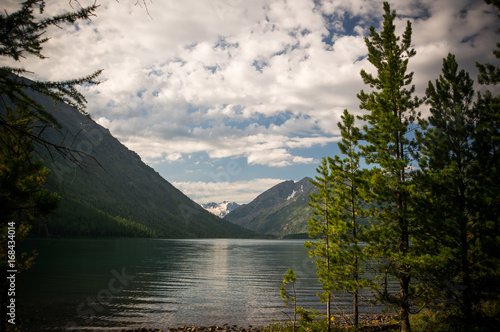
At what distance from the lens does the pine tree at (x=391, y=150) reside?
14281 mm

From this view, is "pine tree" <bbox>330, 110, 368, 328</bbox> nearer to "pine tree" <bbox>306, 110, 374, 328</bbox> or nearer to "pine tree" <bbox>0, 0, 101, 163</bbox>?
"pine tree" <bbox>306, 110, 374, 328</bbox>

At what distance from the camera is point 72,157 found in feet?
18.4

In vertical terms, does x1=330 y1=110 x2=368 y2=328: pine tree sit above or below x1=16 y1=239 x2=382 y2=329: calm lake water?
above

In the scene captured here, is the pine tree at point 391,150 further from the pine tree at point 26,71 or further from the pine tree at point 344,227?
the pine tree at point 26,71

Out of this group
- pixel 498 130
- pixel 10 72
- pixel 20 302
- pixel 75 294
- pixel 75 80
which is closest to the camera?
pixel 10 72

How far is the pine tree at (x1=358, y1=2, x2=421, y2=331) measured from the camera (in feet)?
46.9

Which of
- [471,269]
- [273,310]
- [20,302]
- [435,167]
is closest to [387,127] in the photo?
[435,167]

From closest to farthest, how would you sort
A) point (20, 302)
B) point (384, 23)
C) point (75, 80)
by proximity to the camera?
point (75, 80)
point (384, 23)
point (20, 302)

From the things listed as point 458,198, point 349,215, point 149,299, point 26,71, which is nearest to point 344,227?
point 349,215

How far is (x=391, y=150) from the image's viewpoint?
51.2 feet

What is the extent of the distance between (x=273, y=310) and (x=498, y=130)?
90.0 feet

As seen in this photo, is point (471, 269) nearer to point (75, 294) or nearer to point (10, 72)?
point (10, 72)

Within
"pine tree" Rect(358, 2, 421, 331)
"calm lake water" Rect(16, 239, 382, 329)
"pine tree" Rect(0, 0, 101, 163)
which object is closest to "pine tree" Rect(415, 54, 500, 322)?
"pine tree" Rect(358, 2, 421, 331)

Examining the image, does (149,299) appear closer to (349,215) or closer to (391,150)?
(349,215)
